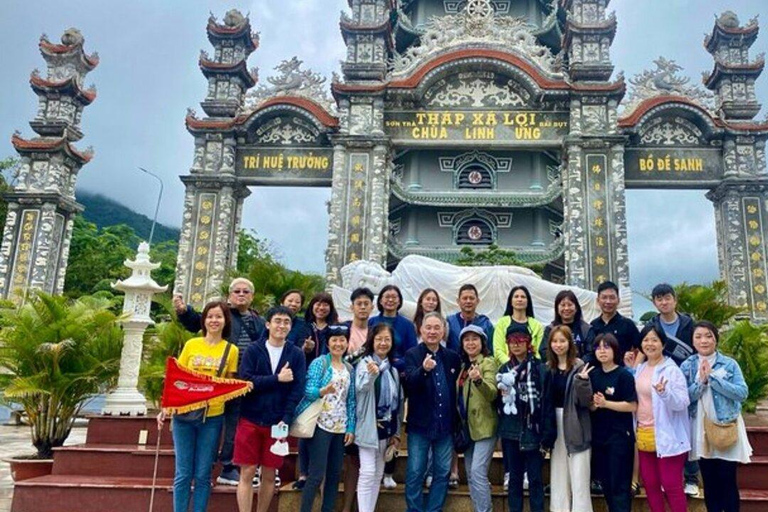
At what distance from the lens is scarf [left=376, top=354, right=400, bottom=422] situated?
12.0 ft

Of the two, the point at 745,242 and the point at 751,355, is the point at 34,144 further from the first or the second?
the point at 745,242

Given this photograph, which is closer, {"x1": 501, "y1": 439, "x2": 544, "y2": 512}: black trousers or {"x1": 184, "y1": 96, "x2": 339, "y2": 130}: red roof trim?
{"x1": 501, "y1": 439, "x2": 544, "y2": 512}: black trousers

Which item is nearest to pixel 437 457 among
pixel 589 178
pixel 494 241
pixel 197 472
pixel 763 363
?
pixel 197 472

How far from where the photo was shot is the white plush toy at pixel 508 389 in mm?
3580

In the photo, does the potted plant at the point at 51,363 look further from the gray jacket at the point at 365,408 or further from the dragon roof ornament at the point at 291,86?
the dragon roof ornament at the point at 291,86

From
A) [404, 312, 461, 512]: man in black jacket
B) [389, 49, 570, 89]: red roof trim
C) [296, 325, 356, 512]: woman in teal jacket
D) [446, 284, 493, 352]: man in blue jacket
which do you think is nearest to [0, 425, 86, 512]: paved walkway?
[296, 325, 356, 512]: woman in teal jacket

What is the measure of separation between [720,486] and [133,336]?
17.9 ft

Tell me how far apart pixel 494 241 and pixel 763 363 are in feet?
35.3

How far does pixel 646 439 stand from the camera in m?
3.46

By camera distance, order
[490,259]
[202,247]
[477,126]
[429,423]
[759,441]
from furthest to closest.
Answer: [477,126] → [202,247] → [490,259] → [759,441] → [429,423]

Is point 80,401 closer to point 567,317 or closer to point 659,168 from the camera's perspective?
point 567,317

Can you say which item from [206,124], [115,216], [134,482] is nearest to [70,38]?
[206,124]

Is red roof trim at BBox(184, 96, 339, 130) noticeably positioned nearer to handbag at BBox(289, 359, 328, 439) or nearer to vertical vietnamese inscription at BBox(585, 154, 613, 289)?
vertical vietnamese inscription at BBox(585, 154, 613, 289)

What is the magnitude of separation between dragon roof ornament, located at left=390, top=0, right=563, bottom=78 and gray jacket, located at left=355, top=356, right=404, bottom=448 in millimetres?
13587
